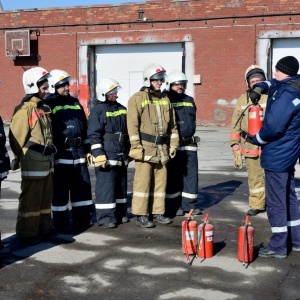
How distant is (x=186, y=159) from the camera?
27.1 ft

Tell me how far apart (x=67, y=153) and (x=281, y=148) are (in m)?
2.77

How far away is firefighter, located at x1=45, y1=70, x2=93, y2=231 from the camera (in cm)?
732

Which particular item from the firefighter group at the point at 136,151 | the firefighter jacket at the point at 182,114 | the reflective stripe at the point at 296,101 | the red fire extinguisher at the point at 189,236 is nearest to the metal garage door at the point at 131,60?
the firefighter jacket at the point at 182,114

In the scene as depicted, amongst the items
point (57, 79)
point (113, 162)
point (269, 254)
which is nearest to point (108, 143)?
point (113, 162)

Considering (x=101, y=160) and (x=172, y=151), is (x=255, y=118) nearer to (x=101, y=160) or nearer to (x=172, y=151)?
(x=172, y=151)

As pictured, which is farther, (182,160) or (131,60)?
(131,60)

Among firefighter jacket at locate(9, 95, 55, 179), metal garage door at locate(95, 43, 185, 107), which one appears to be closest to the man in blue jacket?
firefighter jacket at locate(9, 95, 55, 179)

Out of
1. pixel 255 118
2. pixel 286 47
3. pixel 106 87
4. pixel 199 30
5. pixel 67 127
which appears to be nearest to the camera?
pixel 255 118

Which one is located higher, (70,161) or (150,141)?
(150,141)

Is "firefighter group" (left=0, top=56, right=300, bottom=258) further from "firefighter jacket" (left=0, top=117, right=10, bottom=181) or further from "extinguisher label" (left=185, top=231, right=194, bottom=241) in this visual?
"extinguisher label" (left=185, top=231, right=194, bottom=241)

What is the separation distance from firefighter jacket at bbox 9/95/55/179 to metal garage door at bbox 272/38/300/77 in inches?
600

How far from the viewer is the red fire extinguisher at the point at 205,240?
20.0 feet

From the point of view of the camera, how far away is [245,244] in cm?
589

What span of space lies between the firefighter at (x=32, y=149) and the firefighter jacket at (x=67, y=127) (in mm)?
333
